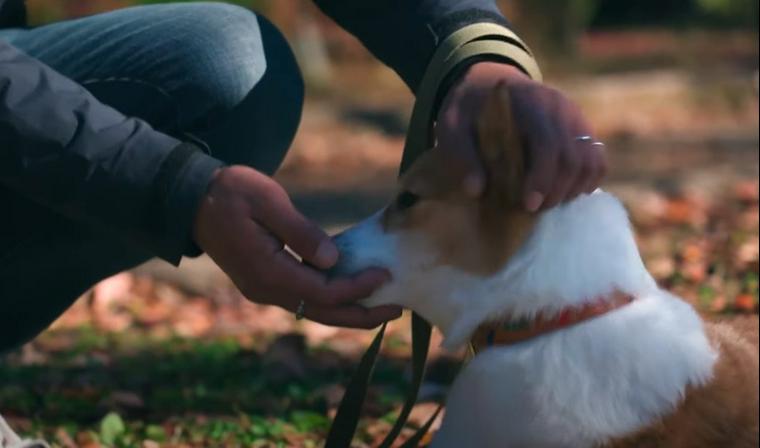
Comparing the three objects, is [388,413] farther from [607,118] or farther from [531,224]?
[607,118]

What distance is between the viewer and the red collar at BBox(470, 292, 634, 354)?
237 cm

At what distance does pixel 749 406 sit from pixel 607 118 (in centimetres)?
634

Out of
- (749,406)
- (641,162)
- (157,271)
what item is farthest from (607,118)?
(749,406)

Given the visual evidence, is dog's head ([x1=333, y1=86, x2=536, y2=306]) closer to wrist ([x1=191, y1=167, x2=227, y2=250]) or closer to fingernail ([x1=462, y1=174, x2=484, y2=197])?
fingernail ([x1=462, y1=174, x2=484, y2=197])

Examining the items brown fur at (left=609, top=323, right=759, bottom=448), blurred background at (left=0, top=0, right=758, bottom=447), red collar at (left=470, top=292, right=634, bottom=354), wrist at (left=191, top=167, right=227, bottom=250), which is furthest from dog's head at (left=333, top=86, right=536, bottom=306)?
blurred background at (left=0, top=0, right=758, bottom=447)

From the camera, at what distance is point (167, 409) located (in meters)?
3.36

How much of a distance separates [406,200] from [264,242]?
417 mm

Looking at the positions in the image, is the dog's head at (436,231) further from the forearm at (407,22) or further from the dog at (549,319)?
the forearm at (407,22)

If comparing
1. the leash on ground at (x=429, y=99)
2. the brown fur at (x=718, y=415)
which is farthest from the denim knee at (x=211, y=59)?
the brown fur at (x=718, y=415)

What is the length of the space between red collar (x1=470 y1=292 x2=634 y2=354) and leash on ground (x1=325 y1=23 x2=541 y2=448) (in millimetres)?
264

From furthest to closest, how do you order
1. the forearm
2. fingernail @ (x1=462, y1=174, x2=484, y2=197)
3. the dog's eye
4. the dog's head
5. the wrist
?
the forearm < the dog's eye < the dog's head < fingernail @ (x1=462, y1=174, x2=484, y2=197) < the wrist

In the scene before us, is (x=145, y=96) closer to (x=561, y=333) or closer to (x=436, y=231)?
(x=436, y=231)

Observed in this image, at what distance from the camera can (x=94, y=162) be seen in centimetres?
219

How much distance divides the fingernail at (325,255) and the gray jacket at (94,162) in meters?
0.21
